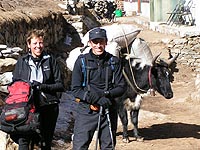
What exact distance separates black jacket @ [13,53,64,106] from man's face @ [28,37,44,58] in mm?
84

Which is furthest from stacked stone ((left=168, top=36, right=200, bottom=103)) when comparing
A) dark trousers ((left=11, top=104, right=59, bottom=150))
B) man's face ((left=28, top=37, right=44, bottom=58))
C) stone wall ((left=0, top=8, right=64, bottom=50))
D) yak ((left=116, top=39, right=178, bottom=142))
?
man's face ((left=28, top=37, right=44, bottom=58))

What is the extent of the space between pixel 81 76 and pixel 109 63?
289 millimetres

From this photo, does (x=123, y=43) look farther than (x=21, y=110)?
Yes

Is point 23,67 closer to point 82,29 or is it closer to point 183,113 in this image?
point 183,113

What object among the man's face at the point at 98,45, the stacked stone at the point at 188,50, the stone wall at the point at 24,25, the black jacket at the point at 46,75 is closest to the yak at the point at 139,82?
the stone wall at the point at 24,25

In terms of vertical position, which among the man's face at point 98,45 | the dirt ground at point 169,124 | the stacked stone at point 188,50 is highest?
the man's face at point 98,45

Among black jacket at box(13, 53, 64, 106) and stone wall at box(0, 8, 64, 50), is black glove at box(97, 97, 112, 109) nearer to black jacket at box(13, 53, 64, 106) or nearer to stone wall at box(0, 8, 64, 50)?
black jacket at box(13, 53, 64, 106)

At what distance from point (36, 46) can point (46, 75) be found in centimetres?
31

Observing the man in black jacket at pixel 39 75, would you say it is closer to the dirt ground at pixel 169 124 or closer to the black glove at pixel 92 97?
the black glove at pixel 92 97

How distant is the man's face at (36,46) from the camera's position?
4516 mm

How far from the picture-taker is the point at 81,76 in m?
4.46

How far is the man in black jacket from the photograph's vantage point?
4.55 m

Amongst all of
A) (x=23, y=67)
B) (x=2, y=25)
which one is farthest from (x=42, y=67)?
(x=2, y=25)

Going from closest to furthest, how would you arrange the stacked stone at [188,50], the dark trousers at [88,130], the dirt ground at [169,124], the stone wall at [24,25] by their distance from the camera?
the dark trousers at [88,130] → the dirt ground at [169,124] → the stone wall at [24,25] → the stacked stone at [188,50]
